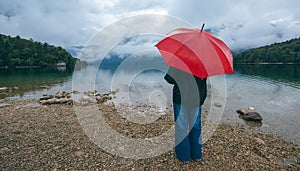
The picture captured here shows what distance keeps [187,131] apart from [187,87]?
940 millimetres

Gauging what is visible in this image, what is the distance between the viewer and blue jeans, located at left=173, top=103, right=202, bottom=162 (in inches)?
130

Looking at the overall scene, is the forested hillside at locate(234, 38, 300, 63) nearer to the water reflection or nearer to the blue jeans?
the water reflection

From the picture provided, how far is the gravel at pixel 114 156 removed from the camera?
3490 mm

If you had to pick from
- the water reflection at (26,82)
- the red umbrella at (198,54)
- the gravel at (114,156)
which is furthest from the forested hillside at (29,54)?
the red umbrella at (198,54)

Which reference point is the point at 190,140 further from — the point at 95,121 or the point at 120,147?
the point at 95,121

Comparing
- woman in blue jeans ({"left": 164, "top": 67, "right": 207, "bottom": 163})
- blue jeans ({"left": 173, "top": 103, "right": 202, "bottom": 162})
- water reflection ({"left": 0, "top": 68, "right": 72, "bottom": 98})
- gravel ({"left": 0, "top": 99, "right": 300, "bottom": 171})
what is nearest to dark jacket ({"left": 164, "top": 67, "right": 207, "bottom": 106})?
woman in blue jeans ({"left": 164, "top": 67, "right": 207, "bottom": 163})

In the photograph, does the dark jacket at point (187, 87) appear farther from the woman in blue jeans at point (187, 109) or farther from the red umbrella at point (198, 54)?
the red umbrella at point (198, 54)

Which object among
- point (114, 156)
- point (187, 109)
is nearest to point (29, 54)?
point (114, 156)

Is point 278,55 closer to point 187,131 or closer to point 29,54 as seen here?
point 187,131

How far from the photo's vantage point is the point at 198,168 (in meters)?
3.45

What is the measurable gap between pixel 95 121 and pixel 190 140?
4.13m

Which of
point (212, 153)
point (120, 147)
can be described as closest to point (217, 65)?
point (212, 153)

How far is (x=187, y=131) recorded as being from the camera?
3.39 metres

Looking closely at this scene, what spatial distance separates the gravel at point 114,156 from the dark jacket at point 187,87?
1.44m
